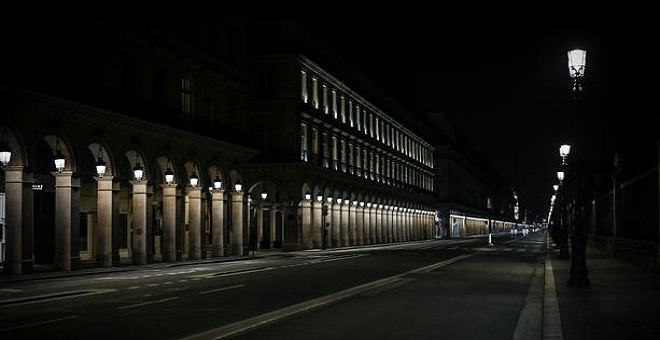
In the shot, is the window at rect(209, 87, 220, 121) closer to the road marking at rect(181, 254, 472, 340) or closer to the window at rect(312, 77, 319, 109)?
the window at rect(312, 77, 319, 109)

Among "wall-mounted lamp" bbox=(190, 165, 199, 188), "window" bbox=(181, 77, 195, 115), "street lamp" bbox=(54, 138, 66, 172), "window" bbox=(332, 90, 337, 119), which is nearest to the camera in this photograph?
"street lamp" bbox=(54, 138, 66, 172)

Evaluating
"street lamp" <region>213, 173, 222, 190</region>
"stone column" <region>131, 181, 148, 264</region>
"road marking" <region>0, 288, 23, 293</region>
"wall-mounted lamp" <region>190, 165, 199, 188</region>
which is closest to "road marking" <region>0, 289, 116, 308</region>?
"road marking" <region>0, 288, 23, 293</region>

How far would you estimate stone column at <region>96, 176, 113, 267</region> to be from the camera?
124 ft

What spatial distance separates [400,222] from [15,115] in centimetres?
7826

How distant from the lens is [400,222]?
106688 mm

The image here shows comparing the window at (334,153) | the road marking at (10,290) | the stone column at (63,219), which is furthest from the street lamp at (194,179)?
the window at (334,153)

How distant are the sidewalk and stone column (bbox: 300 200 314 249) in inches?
1544

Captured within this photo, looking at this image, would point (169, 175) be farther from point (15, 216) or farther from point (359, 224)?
point (359, 224)

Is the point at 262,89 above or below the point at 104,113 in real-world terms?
above

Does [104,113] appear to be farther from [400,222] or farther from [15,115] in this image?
[400,222]

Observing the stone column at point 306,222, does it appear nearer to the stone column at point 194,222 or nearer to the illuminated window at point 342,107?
the illuminated window at point 342,107

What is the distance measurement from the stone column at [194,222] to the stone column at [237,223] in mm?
5089

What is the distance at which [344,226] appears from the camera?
7944 cm

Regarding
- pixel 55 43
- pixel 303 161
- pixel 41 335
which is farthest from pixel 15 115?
pixel 303 161
